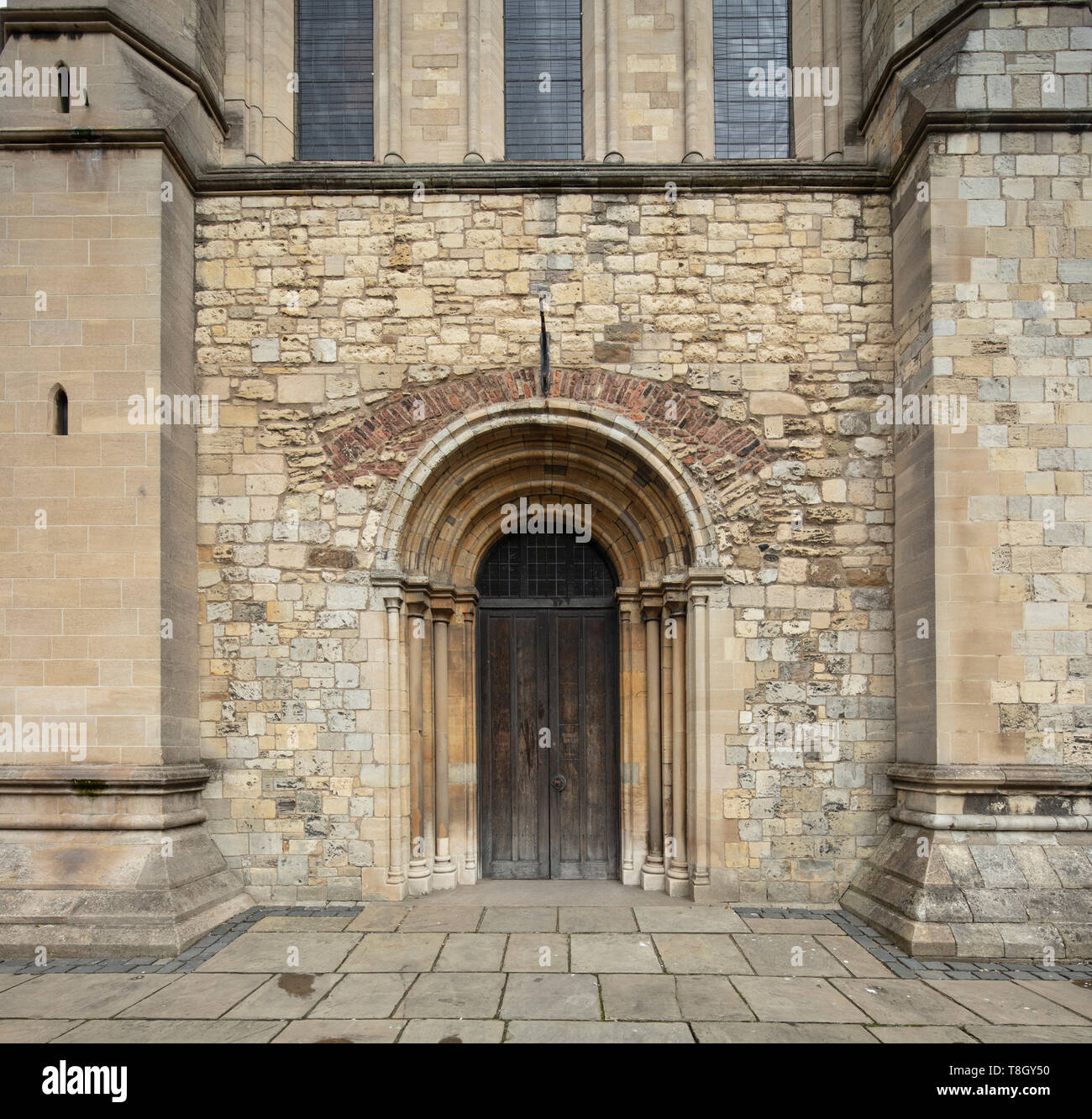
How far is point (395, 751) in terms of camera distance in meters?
6.78

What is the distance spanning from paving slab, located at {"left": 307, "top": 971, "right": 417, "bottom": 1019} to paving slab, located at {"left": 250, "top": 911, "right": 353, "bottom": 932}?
1.02 metres

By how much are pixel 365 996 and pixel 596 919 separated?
2.00 meters

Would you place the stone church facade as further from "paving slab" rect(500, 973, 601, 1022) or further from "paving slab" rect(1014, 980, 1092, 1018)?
"paving slab" rect(500, 973, 601, 1022)

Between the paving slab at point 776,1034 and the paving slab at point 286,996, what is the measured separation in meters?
2.19

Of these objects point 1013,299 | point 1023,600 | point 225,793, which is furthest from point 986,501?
point 225,793

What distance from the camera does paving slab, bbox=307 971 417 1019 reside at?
15.1 feet

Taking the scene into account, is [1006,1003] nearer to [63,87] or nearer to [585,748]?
[585,748]

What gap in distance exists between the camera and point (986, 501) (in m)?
6.13

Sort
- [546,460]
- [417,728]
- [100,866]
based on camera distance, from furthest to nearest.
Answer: [546,460] → [417,728] → [100,866]

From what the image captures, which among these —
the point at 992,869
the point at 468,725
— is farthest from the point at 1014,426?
the point at 468,725

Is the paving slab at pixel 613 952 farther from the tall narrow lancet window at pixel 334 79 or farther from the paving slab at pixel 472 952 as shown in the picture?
the tall narrow lancet window at pixel 334 79

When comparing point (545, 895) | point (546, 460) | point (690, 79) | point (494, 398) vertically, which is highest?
point (690, 79)

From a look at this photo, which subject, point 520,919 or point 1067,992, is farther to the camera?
point 520,919

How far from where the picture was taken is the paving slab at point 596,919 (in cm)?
600
